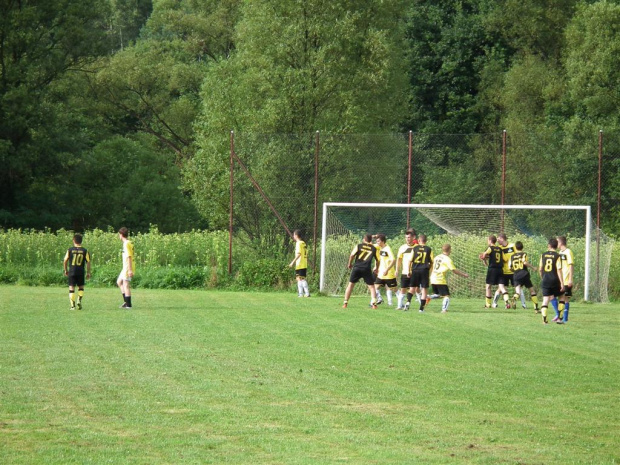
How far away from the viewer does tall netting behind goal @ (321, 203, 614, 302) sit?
88.4 feet

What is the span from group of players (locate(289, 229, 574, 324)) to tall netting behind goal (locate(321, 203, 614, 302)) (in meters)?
2.38

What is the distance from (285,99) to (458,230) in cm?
1044

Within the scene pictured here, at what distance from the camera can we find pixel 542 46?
5231 centimetres

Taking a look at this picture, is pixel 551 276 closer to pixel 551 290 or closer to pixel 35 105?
pixel 551 290

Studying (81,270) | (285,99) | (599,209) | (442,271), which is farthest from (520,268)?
(285,99)

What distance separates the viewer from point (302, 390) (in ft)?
36.3

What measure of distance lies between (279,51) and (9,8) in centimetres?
1518

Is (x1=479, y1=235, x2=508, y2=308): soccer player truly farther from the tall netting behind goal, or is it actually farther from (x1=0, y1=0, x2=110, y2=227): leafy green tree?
(x1=0, y1=0, x2=110, y2=227): leafy green tree

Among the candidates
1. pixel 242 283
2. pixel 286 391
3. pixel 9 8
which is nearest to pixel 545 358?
pixel 286 391

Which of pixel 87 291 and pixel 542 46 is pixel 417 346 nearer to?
pixel 87 291

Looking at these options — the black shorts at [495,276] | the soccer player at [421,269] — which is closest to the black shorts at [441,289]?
the soccer player at [421,269]

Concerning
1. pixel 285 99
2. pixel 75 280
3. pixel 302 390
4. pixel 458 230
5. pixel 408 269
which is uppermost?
pixel 285 99

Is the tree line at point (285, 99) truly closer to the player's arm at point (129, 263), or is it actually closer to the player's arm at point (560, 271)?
the player's arm at point (129, 263)

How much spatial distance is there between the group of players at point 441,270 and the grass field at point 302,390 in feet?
2.95
